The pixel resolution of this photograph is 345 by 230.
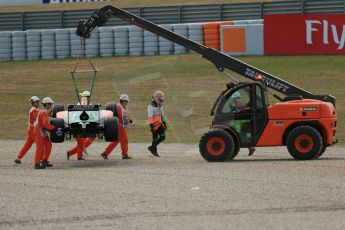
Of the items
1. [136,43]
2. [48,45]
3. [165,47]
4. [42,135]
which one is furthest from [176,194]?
[48,45]

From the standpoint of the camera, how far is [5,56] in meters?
41.0

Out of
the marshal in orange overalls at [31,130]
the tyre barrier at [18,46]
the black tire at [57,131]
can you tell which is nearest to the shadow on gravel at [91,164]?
the black tire at [57,131]

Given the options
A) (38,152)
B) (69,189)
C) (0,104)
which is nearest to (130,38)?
(0,104)

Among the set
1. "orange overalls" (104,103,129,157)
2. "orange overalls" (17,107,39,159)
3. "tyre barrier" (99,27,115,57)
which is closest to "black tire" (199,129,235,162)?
"orange overalls" (104,103,129,157)

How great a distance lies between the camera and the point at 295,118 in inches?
768

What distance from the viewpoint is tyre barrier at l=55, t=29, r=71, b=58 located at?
3956cm

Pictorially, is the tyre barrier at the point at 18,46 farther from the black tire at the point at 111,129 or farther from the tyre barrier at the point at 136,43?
the black tire at the point at 111,129

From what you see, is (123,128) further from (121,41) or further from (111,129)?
(121,41)

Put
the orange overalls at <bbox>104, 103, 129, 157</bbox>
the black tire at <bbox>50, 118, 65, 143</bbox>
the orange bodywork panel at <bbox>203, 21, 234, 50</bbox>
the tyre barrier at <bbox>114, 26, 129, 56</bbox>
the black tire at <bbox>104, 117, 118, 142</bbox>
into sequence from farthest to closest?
the tyre barrier at <bbox>114, 26, 129, 56</bbox> < the orange bodywork panel at <bbox>203, 21, 234, 50</bbox> < the orange overalls at <bbox>104, 103, 129, 157</bbox> < the black tire at <bbox>104, 117, 118, 142</bbox> < the black tire at <bbox>50, 118, 65, 143</bbox>

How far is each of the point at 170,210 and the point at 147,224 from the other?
3.65 ft

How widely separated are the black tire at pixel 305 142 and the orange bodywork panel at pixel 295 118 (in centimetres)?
23

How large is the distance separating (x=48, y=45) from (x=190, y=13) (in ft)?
23.0

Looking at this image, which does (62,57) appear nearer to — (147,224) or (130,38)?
(130,38)

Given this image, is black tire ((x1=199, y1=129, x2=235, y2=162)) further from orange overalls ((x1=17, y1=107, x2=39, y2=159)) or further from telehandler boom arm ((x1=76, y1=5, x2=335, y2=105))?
orange overalls ((x1=17, y1=107, x2=39, y2=159))
